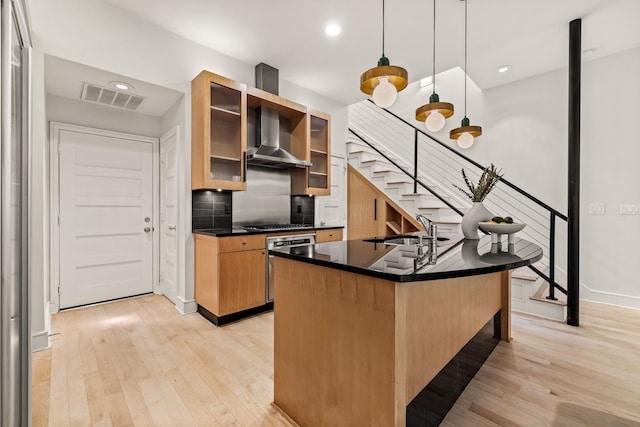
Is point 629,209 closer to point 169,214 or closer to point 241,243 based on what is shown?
point 241,243

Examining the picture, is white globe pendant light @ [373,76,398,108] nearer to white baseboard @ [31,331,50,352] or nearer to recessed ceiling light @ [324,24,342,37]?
recessed ceiling light @ [324,24,342,37]

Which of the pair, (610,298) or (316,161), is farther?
(316,161)

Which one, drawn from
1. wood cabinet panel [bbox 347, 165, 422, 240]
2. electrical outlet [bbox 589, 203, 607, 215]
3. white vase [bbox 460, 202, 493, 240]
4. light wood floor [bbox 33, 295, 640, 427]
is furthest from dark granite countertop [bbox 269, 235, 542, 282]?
wood cabinet panel [bbox 347, 165, 422, 240]

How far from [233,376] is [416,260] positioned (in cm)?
150

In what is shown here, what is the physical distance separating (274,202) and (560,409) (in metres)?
3.37

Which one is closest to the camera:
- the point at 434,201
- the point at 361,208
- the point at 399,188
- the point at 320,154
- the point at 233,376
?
the point at 233,376

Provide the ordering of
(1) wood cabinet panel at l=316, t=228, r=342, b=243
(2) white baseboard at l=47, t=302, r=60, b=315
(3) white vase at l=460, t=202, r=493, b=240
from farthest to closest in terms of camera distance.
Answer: (1) wood cabinet panel at l=316, t=228, r=342, b=243 → (2) white baseboard at l=47, t=302, r=60, b=315 → (3) white vase at l=460, t=202, r=493, b=240

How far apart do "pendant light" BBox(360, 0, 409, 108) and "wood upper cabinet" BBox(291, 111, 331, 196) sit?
2151 millimetres

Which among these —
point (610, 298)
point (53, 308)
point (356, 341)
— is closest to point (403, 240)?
point (356, 341)

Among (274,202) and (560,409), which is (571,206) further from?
(274,202)

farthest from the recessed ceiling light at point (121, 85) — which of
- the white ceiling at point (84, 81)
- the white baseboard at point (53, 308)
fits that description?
the white baseboard at point (53, 308)

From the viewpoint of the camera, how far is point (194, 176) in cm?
319

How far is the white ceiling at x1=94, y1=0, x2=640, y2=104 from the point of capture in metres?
2.70

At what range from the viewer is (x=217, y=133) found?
3344 mm
